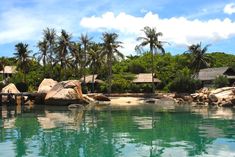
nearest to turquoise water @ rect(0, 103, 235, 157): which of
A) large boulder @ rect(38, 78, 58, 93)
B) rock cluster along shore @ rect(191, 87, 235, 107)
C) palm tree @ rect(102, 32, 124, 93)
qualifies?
rock cluster along shore @ rect(191, 87, 235, 107)

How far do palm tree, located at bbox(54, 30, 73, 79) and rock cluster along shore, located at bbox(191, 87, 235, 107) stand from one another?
2936cm

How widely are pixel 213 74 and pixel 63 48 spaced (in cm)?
2930

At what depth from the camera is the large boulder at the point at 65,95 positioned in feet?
180

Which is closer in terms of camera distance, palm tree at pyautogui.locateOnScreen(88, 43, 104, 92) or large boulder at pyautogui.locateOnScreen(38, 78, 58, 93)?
large boulder at pyautogui.locateOnScreen(38, 78, 58, 93)

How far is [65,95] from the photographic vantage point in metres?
54.9

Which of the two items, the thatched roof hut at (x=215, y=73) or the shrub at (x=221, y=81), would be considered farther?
the thatched roof hut at (x=215, y=73)

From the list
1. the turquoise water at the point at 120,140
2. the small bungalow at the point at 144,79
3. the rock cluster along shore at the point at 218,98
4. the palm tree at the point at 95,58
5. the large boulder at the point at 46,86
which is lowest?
the turquoise water at the point at 120,140

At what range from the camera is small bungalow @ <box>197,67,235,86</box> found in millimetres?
79875

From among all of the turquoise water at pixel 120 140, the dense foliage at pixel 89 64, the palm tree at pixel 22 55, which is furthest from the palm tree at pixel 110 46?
the turquoise water at pixel 120 140

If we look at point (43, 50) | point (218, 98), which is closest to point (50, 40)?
point (43, 50)

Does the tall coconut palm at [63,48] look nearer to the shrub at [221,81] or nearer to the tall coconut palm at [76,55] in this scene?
the tall coconut palm at [76,55]

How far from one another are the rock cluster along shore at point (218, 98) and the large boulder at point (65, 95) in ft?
56.7

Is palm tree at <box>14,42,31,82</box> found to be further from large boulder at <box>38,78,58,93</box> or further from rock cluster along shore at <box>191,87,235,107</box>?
rock cluster along shore at <box>191,87,235,107</box>

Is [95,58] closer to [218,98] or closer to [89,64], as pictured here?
[89,64]
